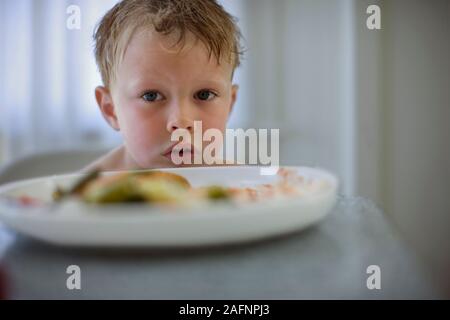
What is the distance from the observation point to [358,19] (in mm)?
515

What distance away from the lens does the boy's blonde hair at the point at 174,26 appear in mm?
555

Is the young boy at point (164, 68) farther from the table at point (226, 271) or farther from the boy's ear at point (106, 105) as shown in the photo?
the table at point (226, 271)

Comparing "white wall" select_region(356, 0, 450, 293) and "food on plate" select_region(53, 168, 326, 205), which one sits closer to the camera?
"food on plate" select_region(53, 168, 326, 205)

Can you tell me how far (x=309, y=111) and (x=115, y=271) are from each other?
34cm

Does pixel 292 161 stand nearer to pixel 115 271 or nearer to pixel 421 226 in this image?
pixel 421 226

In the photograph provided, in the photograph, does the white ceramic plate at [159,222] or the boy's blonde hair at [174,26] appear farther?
the boy's blonde hair at [174,26]

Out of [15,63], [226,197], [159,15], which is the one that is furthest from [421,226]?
[15,63]

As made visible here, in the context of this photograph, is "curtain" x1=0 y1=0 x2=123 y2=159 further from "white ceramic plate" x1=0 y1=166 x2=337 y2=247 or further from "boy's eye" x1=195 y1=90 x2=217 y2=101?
"white ceramic plate" x1=0 y1=166 x2=337 y2=247

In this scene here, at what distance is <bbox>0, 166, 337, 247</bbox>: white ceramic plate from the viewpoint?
0.30 m

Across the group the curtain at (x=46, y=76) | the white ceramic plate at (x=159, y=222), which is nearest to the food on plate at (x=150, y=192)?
the white ceramic plate at (x=159, y=222)

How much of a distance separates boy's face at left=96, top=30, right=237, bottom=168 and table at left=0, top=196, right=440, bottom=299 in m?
0.22

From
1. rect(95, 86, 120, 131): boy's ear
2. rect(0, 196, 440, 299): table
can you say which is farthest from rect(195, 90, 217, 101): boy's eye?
rect(0, 196, 440, 299): table

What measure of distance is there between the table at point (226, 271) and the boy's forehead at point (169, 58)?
272 mm

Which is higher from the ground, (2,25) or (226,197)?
(2,25)
